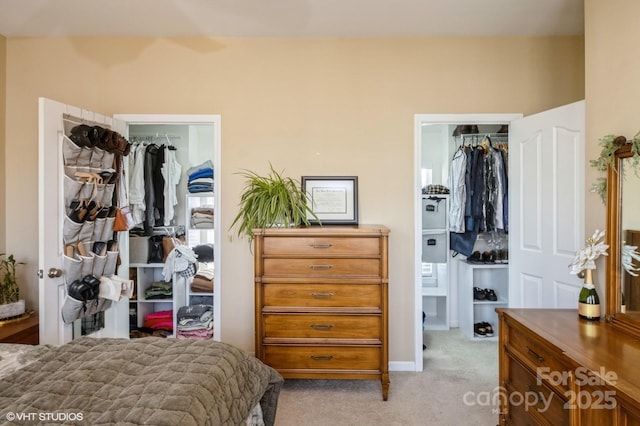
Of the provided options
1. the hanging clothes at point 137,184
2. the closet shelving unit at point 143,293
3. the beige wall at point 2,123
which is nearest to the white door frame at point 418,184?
the closet shelving unit at point 143,293

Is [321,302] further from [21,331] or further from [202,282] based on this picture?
[21,331]

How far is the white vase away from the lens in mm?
2402

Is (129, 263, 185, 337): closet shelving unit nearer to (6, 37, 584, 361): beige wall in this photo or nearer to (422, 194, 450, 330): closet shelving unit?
(6, 37, 584, 361): beige wall

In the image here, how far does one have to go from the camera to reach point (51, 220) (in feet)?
7.12

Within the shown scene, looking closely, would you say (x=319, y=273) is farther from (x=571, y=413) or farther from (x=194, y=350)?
(x=571, y=413)

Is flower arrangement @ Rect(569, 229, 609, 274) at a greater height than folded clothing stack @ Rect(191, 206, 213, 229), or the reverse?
folded clothing stack @ Rect(191, 206, 213, 229)

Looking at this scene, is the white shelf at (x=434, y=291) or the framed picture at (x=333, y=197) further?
the white shelf at (x=434, y=291)

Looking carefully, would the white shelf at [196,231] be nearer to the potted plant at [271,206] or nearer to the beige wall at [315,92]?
the beige wall at [315,92]

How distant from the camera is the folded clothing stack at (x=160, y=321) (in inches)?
139

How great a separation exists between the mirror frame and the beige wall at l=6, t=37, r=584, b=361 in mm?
1310

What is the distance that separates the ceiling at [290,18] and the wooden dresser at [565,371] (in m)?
2.03

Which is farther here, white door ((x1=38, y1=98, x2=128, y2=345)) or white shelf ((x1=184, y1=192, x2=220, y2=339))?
white shelf ((x1=184, y1=192, x2=220, y2=339))

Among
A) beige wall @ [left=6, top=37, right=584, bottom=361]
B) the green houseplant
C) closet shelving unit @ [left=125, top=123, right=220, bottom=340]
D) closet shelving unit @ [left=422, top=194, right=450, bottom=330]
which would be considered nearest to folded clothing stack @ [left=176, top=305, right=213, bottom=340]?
closet shelving unit @ [left=125, top=123, right=220, bottom=340]

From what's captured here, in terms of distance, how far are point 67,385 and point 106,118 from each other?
210 centimetres
